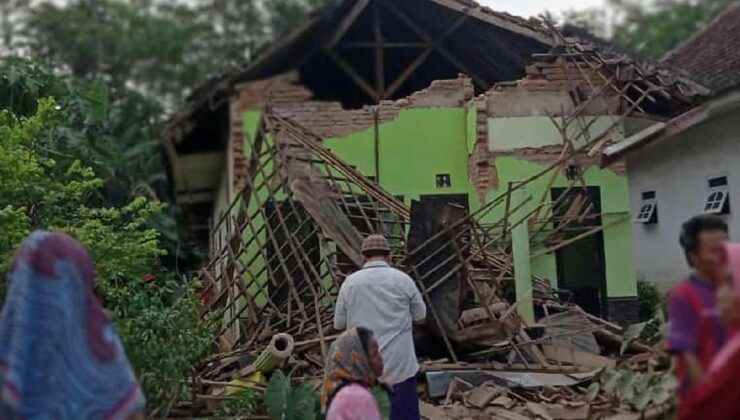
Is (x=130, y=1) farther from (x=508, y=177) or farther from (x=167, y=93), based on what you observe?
(x=508, y=177)

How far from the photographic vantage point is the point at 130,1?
3669cm

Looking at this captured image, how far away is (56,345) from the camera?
3.16 metres

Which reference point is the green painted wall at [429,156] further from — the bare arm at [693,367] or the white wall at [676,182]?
the bare arm at [693,367]

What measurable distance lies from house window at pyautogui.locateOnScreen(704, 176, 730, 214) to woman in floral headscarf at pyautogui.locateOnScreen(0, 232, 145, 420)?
9.72 meters

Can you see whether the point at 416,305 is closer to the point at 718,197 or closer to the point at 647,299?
the point at 718,197

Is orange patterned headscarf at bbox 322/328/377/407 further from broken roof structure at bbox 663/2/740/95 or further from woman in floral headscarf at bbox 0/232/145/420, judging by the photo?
broken roof structure at bbox 663/2/740/95

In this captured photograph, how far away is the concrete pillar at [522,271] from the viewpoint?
30.4 feet

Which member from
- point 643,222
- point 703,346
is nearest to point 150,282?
point 703,346

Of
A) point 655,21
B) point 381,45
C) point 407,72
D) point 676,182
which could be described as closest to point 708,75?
point 676,182

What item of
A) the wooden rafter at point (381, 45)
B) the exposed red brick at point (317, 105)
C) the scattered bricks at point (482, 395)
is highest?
the wooden rafter at point (381, 45)

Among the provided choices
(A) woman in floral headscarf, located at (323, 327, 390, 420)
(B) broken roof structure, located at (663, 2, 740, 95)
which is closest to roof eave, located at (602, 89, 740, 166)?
(B) broken roof structure, located at (663, 2, 740, 95)

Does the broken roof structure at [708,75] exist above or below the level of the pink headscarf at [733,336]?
above

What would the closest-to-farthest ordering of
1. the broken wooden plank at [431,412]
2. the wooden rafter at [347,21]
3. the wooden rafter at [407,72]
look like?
the broken wooden plank at [431,412]
the wooden rafter at [347,21]
the wooden rafter at [407,72]

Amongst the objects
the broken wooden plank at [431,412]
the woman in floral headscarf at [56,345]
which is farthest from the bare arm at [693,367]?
the broken wooden plank at [431,412]
